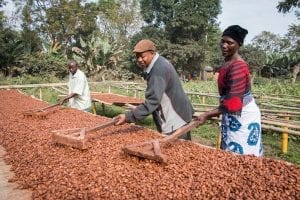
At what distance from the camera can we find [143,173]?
214 centimetres

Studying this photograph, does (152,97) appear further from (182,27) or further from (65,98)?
(182,27)

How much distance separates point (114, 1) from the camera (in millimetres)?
32125

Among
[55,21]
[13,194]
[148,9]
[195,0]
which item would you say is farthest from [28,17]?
[13,194]

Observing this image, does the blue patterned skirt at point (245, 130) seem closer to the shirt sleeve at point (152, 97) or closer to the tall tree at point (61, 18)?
the shirt sleeve at point (152, 97)

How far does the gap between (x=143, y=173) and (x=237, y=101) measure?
808 mm

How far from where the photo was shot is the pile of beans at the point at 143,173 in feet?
6.05

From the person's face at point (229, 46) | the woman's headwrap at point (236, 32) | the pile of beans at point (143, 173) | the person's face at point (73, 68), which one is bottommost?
the pile of beans at point (143, 173)

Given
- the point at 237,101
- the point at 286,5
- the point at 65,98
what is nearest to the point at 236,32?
the point at 237,101

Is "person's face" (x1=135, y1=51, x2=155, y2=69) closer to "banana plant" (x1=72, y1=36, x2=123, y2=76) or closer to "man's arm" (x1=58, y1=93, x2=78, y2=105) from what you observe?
"man's arm" (x1=58, y1=93, x2=78, y2=105)

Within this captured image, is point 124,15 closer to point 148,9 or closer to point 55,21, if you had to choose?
point 148,9

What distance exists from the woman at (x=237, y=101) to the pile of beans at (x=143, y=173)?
0.65ft

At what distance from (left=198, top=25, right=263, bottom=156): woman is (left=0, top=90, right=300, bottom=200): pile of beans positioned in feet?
0.65

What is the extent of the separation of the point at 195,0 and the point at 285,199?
86.1 ft

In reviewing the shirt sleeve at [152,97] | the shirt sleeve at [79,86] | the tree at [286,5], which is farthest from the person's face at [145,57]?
the tree at [286,5]
